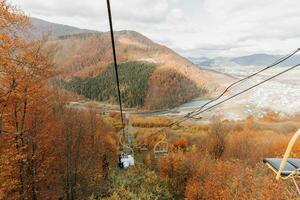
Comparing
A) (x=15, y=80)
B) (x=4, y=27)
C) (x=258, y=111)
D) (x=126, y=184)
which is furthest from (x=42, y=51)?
(x=258, y=111)

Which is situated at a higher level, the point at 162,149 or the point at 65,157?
the point at 65,157

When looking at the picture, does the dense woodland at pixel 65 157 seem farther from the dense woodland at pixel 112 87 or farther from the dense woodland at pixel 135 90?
the dense woodland at pixel 112 87

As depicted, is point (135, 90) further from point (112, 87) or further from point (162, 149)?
point (162, 149)

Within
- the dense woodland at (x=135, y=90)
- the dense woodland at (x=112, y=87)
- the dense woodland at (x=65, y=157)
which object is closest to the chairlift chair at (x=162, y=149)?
the dense woodland at (x=65, y=157)

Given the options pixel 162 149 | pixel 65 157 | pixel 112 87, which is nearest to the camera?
pixel 65 157

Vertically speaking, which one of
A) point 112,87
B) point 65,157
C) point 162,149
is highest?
point 65,157

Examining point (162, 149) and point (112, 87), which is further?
point (112, 87)

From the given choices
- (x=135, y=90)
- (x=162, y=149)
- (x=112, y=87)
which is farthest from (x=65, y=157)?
(x=112, y=87)

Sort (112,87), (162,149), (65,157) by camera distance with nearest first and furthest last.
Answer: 1. (65,157)
2. (162,149)
3. (112,87)
